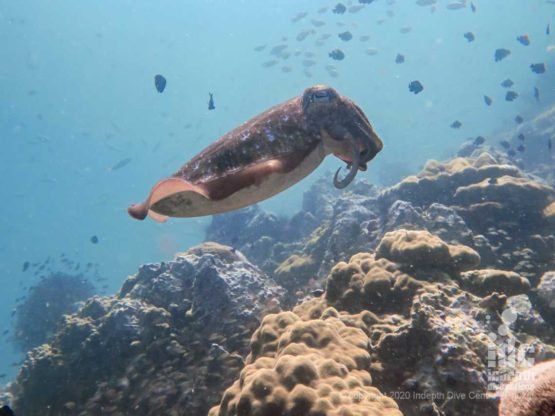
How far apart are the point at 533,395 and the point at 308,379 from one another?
87.5 inches

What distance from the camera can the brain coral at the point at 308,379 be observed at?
3.47m

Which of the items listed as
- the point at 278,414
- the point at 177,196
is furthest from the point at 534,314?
the point at 177,196

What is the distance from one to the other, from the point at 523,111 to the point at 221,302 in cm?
5034

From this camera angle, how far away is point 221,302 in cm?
749

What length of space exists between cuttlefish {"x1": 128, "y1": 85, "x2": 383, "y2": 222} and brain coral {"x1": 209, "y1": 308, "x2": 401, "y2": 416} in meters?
1.76

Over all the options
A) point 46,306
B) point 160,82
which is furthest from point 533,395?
point 46,306

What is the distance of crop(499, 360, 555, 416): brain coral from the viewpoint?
1775mm

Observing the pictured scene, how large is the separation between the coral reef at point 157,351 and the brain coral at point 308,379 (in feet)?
7.00

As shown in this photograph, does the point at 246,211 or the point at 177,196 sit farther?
the point at 246,211

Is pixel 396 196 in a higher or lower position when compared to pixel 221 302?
higher

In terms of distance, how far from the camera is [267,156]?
3523 mm

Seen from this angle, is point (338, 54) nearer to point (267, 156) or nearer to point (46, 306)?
point (267, 156)

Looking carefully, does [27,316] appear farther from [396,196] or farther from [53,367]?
[396,196]

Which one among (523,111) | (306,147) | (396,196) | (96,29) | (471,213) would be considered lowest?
(471,213)
